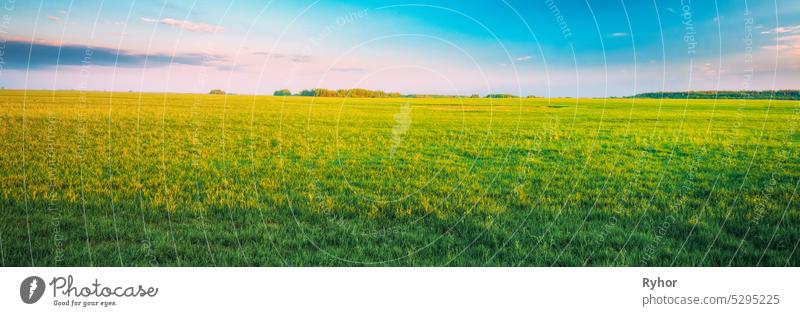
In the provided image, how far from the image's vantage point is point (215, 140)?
20188 millimetres

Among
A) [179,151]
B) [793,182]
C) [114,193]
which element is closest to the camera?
[114,193]

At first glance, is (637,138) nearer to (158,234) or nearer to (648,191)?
(648,191)

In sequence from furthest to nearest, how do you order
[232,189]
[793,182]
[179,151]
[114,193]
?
[179,151]
[793,182]
[232,189]
[114,193]

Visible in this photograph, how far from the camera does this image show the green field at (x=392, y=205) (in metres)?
6.80

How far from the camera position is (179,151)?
16.4 m

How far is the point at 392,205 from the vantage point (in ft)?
30.8

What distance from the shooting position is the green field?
6.80 m

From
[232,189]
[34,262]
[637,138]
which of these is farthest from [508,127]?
[34,262]
